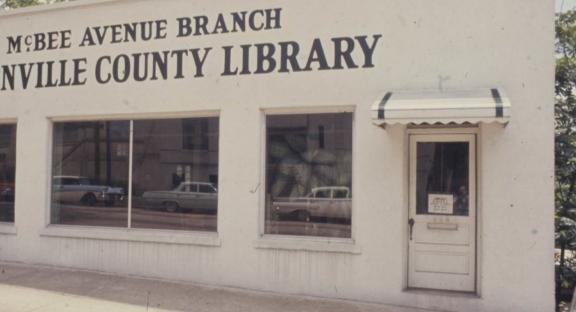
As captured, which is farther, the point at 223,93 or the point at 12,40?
the point at 12,40

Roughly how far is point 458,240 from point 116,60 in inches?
222

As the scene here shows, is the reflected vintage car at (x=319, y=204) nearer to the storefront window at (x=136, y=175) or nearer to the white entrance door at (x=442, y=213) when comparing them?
the white entrance door at (x=442, y=213)

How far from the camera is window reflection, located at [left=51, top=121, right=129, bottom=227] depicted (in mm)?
8031

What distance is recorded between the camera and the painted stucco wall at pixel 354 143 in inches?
237

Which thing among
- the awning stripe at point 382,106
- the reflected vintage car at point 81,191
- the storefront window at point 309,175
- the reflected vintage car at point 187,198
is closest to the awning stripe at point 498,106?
the awning stripe at point 382,106

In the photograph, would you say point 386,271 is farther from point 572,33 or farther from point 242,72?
point 572,33

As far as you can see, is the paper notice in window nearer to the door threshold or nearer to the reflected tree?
the door threshold

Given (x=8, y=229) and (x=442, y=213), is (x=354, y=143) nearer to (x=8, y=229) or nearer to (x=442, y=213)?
(x=442, y=213)

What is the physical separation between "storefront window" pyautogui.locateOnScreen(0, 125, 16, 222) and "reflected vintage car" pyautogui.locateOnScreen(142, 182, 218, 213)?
2.60 m

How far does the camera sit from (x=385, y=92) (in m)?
6.49

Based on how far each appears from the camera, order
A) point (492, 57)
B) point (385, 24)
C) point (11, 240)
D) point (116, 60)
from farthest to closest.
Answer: point (11, 240), point (116, 60), point (385, 24), point (492, 57)

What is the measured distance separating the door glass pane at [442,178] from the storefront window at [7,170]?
21.7 ft

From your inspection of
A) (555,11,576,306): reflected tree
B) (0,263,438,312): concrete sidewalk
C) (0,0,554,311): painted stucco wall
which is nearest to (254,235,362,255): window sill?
(0,0,554,311): painted stucco wall

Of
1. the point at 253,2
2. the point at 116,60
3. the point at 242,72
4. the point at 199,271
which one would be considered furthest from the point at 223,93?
the point at 199,271
